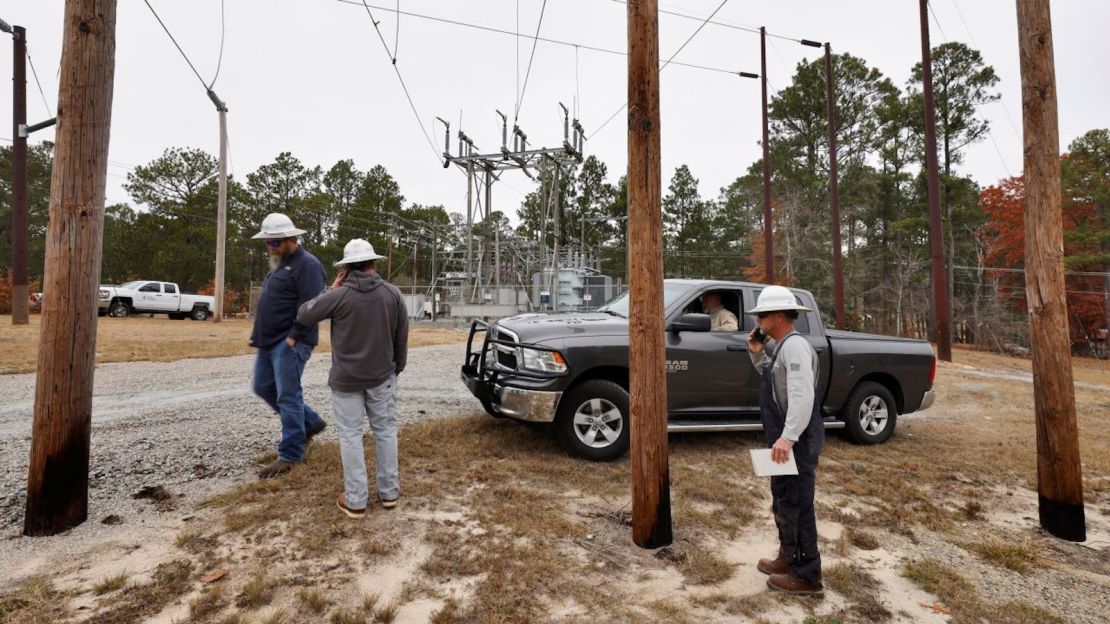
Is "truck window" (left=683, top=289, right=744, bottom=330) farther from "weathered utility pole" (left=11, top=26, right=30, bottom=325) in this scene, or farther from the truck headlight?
"weathered utility pole" (left=11, top=26, right=30, bottom=325)

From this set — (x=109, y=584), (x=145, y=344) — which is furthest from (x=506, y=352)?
(x=145, y=344)

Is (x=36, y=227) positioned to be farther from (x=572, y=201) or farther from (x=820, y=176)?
(x=820, y=176)

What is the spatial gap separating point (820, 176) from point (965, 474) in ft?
100

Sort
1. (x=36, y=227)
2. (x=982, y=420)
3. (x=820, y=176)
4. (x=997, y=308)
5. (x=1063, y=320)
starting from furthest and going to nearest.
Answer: (x=36, y=227) → (x=820, y=176) → (x=997, y=308) → (x=982, y=420) → (x=1063, y=320)

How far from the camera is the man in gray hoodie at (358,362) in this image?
11.7 ft

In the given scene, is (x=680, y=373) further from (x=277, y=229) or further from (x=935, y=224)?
(x=935, y=224)

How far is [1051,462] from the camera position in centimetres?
402

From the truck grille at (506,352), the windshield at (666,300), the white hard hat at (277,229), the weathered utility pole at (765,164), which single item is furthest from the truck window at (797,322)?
the weathered utility pole at (765,164)

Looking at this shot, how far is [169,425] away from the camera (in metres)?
5.87

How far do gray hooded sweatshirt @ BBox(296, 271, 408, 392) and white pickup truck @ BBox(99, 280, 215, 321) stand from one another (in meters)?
26.3

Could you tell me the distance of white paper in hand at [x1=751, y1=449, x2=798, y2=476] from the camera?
278 cm

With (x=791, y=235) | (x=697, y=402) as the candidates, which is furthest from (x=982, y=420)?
(x=791, y=235)

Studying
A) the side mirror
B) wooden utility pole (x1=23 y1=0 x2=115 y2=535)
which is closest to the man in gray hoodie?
wooden utility pole (x1=23 y1=0 x2=115 y2=535)

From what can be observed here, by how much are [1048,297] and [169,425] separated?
7947 mm
